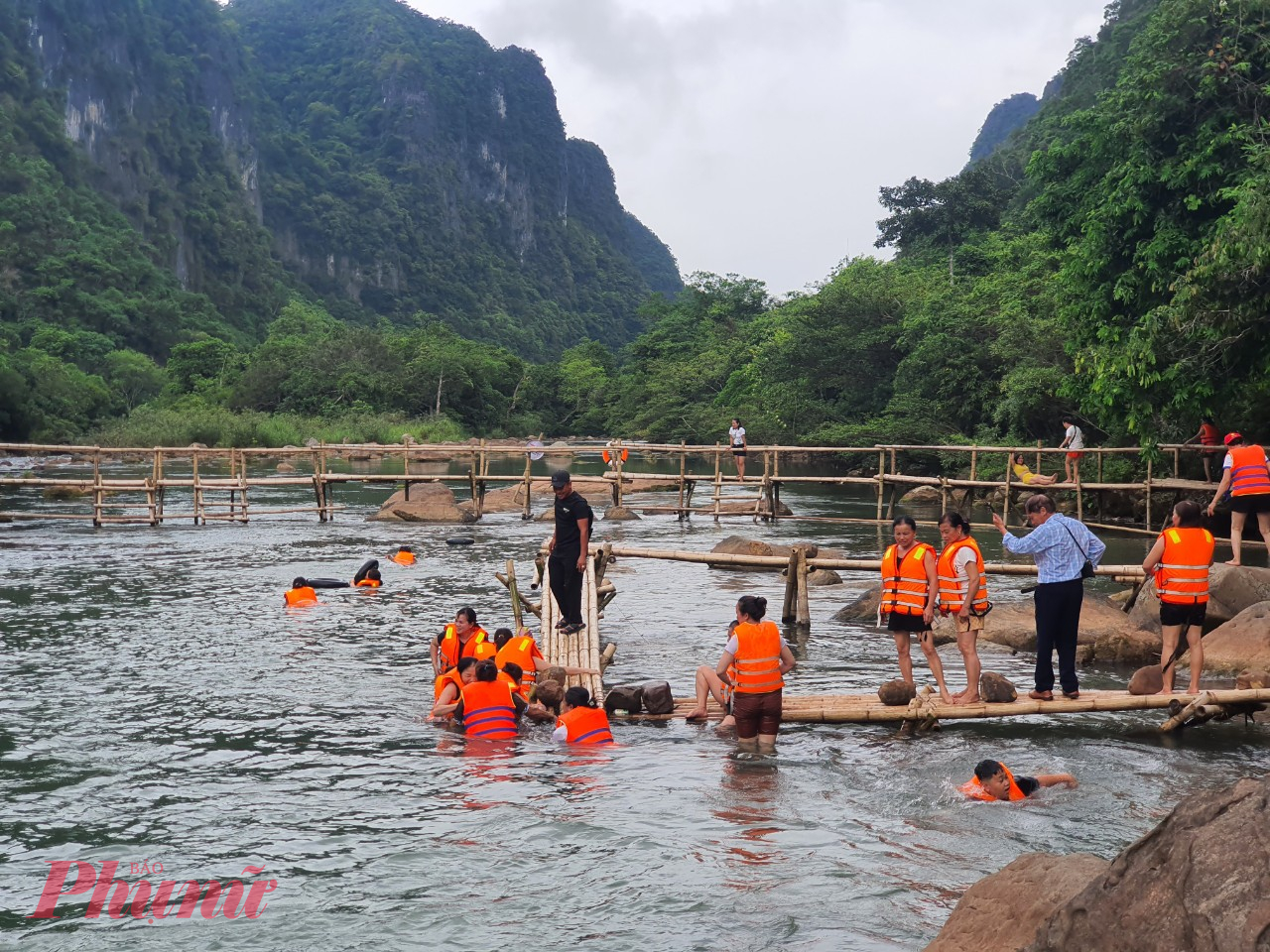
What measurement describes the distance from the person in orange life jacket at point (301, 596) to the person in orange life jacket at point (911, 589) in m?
10.5

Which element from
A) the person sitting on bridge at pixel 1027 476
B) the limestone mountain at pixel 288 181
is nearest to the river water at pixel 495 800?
the person sitting on bridge at pixel 1027 476

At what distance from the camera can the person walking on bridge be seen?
9.89 metres

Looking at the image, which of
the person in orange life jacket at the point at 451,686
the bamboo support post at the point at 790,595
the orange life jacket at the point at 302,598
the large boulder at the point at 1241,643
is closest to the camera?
the person in orange life jacket at the point at 451,686

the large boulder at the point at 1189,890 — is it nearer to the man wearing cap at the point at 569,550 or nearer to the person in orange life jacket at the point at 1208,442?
the man wearing cap at the point at 569,550

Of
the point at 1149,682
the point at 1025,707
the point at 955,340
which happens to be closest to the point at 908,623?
the point at 1025,707

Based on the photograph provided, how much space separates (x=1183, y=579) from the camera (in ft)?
33.1

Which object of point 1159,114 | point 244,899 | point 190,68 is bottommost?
point 244,899

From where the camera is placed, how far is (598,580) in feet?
48.5

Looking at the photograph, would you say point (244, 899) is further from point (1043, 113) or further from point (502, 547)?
point (1043, 113)

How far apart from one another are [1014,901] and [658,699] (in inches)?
231

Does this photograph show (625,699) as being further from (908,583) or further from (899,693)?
(908,583)

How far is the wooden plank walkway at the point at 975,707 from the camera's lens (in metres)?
9.81

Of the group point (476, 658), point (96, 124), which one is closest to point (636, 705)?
point (476, 658)

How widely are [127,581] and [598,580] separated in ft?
32.4
